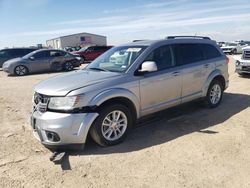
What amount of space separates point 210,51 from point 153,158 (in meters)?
3.67

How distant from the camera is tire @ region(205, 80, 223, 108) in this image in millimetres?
6844

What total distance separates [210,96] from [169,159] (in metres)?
3.13

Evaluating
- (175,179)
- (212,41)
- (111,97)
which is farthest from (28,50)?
(175,179)

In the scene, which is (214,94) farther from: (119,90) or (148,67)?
(119,90)

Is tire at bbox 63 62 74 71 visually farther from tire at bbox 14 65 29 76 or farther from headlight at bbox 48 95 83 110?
headlight at bbox 48 95 83 110

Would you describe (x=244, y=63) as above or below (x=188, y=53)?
below

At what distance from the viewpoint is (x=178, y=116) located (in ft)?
21.0

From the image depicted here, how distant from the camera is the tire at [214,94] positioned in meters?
6.84

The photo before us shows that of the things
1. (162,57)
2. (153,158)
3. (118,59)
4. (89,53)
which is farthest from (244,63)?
(89,53)

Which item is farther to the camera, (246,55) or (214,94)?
(246,55)

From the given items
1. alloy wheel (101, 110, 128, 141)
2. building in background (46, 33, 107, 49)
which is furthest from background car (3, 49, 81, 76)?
building in background (46, 33, 107, 49)

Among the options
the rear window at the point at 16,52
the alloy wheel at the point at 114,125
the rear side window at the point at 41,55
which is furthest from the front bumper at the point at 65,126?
the rear window at the point at 16,52

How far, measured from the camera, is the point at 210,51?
697cm

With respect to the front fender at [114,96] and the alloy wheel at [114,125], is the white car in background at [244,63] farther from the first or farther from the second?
the alloy wheel at [114,125]
